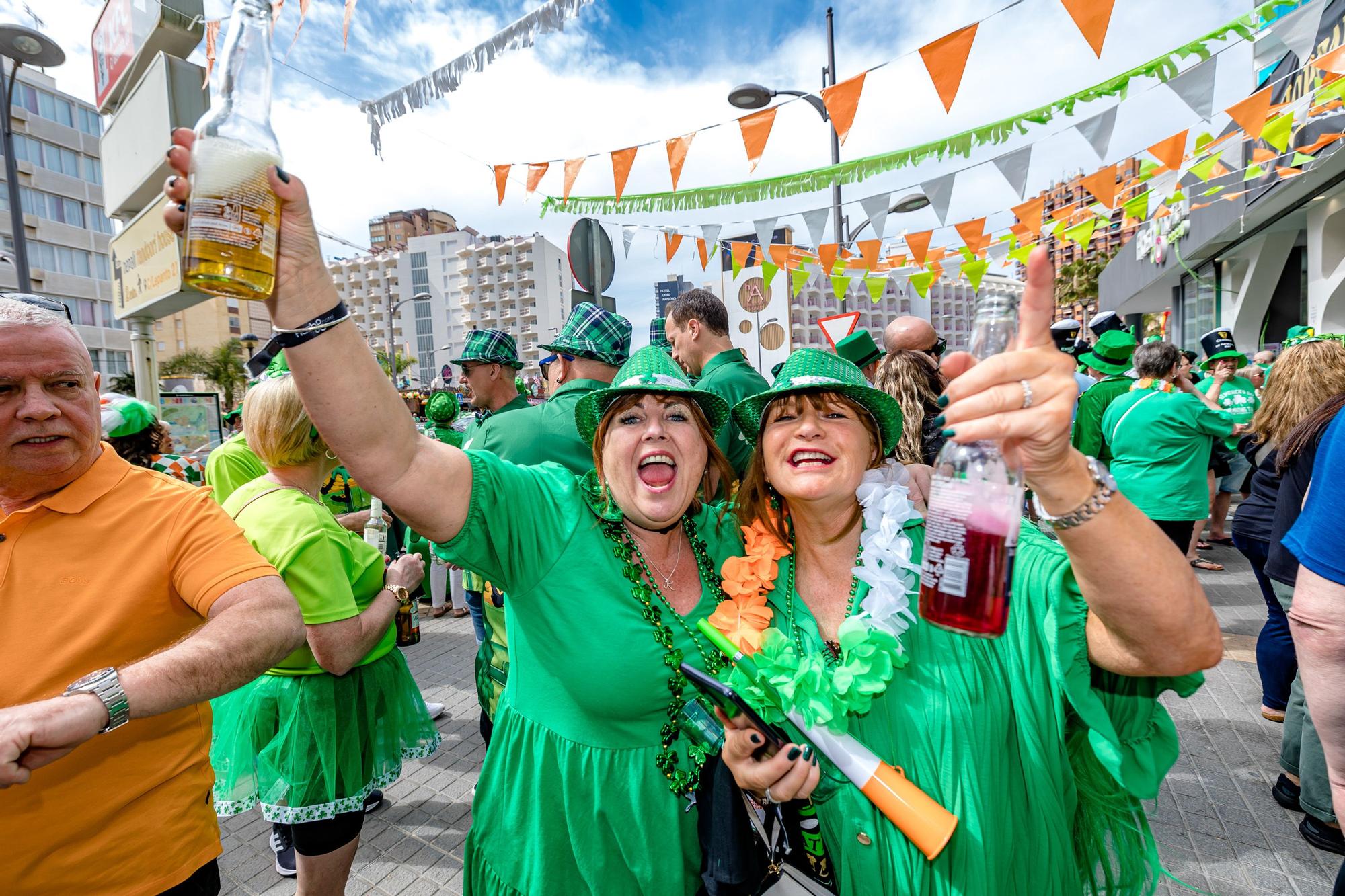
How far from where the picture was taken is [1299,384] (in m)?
3.40

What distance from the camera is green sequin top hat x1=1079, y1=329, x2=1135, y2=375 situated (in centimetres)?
634

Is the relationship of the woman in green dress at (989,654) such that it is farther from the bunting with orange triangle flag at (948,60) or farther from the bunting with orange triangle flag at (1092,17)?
the bunting with orange triangle flag at (948,60)

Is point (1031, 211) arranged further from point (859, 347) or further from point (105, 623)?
point (105, 623)

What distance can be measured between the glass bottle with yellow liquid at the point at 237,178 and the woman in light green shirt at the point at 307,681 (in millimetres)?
1264

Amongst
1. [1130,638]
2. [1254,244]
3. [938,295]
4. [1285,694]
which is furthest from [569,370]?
[938,295]

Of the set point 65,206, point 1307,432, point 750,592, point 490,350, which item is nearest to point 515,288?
point 65,206

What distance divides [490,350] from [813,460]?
3.98 m

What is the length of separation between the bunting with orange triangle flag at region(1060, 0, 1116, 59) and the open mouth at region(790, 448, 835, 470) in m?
2.66

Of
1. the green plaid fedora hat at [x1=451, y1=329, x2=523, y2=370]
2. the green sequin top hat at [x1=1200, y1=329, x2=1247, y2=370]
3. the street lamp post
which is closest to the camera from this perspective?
the green plaid fedora hat at [x1=451, y1=329, x2=523, y2=370]

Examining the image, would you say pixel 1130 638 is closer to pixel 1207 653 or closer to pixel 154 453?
pixel 1207 653

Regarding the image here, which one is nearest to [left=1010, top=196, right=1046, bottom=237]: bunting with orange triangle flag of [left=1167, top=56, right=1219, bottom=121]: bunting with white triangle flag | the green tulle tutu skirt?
[left=1167, top=56, right=1219, bottom=121]: bunting with white triangle flag

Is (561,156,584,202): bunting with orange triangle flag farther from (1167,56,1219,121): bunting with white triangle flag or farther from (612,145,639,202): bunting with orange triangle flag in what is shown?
(1167,56,1219,121): bunting with white triangle flag

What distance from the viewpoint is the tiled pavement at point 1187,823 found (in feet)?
9.23

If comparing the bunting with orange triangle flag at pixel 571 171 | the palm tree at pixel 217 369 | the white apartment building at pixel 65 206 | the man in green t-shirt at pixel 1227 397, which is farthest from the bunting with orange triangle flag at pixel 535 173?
the palm tree at pixel 217 369
